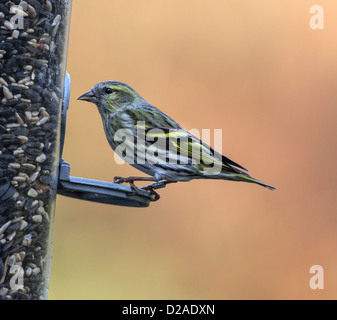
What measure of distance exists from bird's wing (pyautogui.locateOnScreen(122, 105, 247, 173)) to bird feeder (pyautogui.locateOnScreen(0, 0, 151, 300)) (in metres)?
0.55

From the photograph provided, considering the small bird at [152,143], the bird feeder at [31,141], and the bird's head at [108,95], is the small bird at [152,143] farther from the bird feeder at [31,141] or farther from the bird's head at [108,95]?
the bird feeder at [31,141]

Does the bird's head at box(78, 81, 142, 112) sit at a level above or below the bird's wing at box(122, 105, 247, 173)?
above

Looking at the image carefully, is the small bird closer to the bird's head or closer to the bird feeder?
the bird's head

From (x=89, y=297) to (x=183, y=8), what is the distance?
8.57ft

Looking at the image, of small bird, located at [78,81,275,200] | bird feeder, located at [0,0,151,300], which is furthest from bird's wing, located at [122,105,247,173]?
bird feeder, located at [0,0,151,300]

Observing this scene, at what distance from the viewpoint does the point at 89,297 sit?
5051mm

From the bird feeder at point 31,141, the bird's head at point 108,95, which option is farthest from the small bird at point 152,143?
the bird feeder at point 31,141

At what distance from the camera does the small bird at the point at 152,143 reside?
3312 mm

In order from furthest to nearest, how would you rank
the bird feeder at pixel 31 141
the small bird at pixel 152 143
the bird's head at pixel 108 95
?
1. the bird's head at pixel 108 95
2. the small bird at pixel 152 143
3. the bird feeder at pixel 31 141

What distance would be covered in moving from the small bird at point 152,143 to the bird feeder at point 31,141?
487 millimetres

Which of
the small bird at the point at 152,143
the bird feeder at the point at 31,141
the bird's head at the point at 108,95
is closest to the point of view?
the bird feeder at the point at 31,141

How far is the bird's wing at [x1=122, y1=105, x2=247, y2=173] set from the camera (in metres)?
3.35
